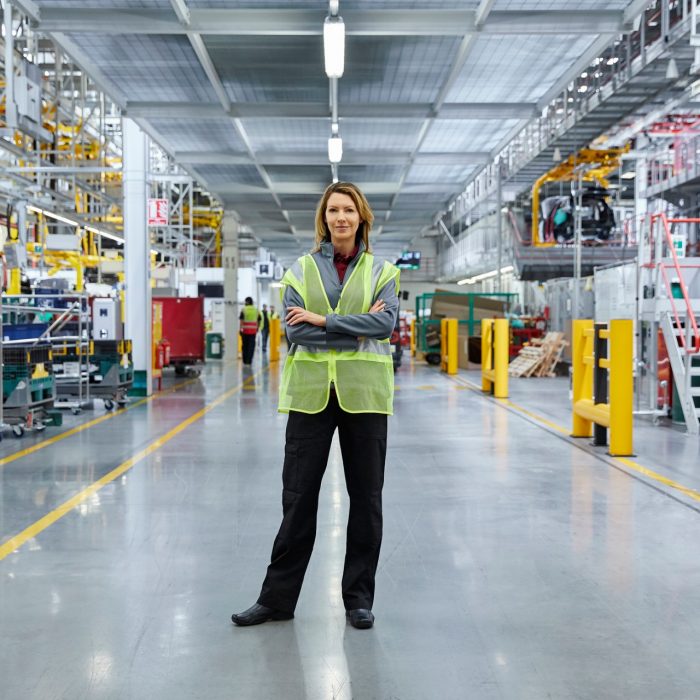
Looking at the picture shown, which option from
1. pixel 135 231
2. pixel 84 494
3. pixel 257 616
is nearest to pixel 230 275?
pixel 135 231

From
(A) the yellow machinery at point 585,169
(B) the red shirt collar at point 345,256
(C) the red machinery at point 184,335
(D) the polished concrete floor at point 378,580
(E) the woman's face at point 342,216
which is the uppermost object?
(A) the yellow machinery at point 585,169

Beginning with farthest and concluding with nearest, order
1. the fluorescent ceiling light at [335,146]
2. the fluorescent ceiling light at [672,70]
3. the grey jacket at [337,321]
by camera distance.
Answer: the fluorescent ceiling light at [672,70] < the fluorescent ceiling light at [335,146] < the grey jacket at [337,321]

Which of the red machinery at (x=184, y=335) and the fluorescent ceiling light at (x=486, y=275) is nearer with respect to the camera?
the red machinery at (x=184, y=335)

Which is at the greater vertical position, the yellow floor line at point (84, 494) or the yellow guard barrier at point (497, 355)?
the yellow guard barrier at point (497, 355)

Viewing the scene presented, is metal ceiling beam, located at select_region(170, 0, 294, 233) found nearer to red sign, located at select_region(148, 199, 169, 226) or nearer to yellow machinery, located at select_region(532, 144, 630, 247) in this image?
red sign, located at select_region(148, 199, 169, 226)

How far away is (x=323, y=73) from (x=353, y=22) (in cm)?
235

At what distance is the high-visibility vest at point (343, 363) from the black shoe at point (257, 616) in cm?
91

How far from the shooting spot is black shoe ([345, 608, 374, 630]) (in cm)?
384

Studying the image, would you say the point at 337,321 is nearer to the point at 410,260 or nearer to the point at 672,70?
the point at 672,70

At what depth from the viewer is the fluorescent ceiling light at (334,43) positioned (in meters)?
9.12

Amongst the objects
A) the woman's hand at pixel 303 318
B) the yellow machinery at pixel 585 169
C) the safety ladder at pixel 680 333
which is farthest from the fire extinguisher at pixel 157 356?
the woman's hand at pixel 303 318

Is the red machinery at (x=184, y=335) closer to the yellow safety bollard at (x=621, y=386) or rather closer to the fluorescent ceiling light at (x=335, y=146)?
the fluorescent ceiling light at (x=335, y=146)

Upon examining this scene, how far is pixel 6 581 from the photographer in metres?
4.57

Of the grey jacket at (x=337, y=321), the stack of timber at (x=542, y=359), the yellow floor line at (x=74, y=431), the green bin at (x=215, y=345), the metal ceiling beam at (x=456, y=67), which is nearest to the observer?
the grey jacket at (x=337, y=321)
